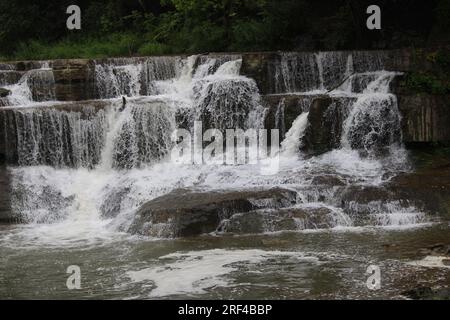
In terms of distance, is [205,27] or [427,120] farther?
[205,27]

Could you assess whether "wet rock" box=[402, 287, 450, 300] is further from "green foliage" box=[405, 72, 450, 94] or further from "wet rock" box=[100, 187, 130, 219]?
"green foliage" box=[405, 72, 450, 94]

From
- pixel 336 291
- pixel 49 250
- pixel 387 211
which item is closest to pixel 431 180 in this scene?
pixel 387 211

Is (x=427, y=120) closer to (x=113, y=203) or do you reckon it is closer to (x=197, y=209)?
(x=197, y=209)

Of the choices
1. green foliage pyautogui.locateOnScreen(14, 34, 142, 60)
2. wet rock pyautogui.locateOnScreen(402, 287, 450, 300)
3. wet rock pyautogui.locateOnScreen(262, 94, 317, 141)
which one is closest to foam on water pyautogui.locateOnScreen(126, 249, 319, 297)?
wet rock pyautogui.locateOnScreen(402, 287, 450, 300)

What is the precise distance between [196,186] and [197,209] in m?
1.87

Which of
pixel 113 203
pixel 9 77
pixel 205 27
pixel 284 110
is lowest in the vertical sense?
pixel 113 203

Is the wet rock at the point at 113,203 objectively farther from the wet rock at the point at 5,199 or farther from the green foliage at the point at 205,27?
the green foliage at the point at 205,27

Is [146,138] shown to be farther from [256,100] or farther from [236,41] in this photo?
[236,41]

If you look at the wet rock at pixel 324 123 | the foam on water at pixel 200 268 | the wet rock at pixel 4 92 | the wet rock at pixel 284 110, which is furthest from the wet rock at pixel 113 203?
the wet rock at pixel 4 92

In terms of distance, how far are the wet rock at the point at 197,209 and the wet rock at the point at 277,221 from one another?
23cm

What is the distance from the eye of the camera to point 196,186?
47.8ft

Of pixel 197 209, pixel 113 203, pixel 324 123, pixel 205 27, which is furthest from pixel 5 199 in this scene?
pixel 205 27

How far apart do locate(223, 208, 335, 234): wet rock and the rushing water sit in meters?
0.06

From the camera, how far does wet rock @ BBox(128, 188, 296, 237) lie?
492 inches
